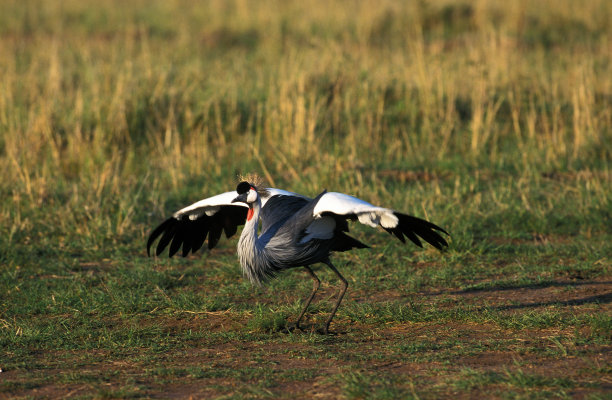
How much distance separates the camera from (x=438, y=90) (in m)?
8.48

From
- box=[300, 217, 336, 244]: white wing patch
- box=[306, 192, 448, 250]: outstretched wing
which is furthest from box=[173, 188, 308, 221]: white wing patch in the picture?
box=[306, 192, 448, 250]: outstretched wing

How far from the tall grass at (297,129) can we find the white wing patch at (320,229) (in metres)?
2.12

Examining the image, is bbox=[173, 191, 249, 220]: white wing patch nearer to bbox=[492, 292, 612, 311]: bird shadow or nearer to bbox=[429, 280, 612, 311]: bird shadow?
bbox=[429, 280, 612, 311]: bird shadow

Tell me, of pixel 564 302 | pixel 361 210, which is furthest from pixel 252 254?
pixel 564 302

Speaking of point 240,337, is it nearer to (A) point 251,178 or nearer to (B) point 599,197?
(A) point 251,178

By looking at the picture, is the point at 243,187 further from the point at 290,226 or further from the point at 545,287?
the point at 545,287

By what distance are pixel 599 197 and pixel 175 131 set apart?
12.7 feet

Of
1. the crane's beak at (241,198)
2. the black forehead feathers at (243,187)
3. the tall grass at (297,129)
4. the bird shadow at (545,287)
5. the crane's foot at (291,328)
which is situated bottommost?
the bird shadow at (545,287)

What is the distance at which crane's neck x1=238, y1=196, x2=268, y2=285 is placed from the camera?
434 centimetres

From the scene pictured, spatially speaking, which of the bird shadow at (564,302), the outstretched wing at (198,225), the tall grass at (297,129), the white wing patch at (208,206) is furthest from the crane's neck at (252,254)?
the tall grass at (297,129)

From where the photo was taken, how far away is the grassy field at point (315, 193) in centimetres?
376

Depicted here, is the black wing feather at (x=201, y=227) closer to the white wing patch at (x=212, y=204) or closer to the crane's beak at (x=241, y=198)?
the white wing patch at (x=212, y=204)

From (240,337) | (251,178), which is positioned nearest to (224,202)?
(251,178)

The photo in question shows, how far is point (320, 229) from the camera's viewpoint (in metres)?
4.45
